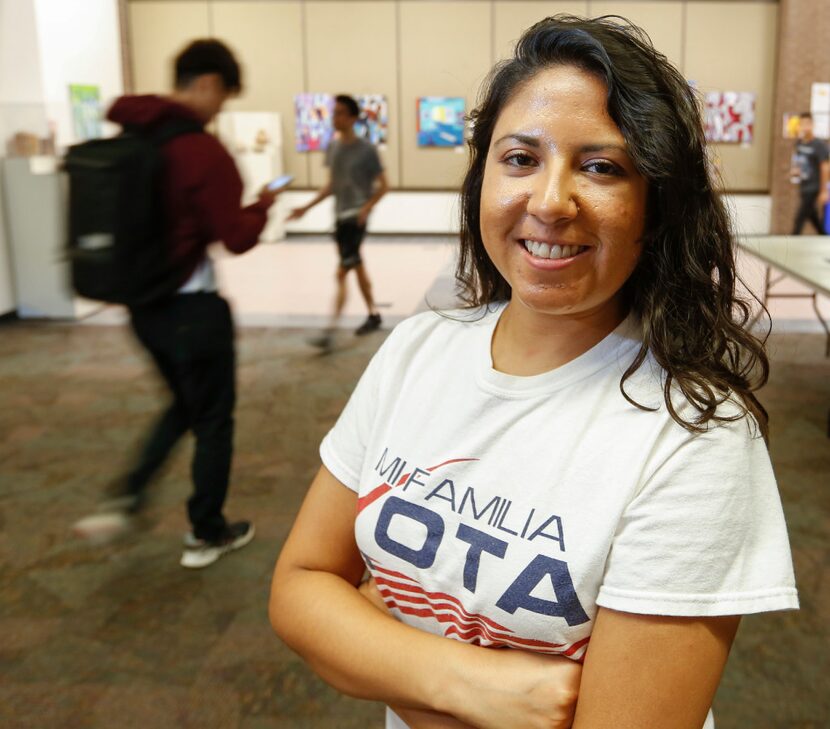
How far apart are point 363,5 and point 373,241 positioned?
3.71m

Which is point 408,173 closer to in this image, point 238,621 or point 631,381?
point 238,621

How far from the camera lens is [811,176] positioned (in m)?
10.9

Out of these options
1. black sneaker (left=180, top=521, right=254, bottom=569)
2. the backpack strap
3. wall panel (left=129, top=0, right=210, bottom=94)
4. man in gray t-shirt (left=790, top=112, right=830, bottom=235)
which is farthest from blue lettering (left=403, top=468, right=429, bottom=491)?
wall panel (left=129, top=0, right=210, bottom=94)

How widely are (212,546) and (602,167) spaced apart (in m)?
2.81

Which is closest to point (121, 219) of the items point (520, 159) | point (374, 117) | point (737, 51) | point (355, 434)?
point (355, 434)

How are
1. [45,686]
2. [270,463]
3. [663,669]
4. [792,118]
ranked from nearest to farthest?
[663,669], [45,686], [270,463], [792,118]

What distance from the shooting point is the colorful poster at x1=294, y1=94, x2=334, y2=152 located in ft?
45.4

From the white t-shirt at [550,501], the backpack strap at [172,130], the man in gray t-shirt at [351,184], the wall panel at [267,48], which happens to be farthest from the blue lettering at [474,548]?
the wall panel at [267,48]

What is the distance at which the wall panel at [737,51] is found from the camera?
43.7 feet

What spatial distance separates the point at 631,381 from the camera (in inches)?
40.9

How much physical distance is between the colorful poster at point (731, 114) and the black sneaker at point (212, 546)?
12.1 m

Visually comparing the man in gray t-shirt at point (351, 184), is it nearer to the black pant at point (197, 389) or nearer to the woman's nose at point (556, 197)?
the black pant at point (197, 389)

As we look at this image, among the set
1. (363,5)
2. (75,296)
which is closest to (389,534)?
(75,296)

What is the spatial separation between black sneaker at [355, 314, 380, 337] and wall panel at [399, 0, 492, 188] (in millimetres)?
6392
